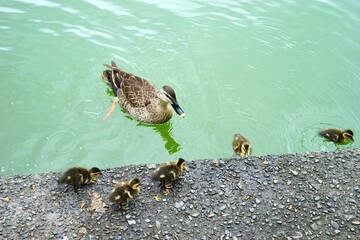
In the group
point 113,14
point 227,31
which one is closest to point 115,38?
point 113,14

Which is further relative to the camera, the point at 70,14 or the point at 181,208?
the point at 70,14

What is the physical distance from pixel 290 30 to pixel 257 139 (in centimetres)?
274

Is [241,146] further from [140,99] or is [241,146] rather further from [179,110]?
[140,99]

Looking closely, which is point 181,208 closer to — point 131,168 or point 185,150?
point 131,168

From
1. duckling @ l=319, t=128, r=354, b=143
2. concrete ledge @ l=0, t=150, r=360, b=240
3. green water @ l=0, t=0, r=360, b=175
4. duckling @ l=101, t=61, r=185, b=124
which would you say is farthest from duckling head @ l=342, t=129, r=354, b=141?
duckling @ l=101, t=61, r=185, b=124

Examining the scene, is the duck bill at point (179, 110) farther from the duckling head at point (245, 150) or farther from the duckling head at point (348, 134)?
the duckling head at point (348, 134)

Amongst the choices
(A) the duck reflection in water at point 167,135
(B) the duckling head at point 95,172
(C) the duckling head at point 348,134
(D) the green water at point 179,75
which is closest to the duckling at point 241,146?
(D) the green water at point 179,75

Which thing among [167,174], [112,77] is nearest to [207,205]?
[167,174]

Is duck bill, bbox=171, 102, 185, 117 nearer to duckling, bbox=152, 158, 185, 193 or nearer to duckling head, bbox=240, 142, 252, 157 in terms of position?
duckling head, bbox=240, 142, 252, 157

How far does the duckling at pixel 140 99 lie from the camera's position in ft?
18.3

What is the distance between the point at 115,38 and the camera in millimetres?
6688

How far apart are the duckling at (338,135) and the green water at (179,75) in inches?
7.1

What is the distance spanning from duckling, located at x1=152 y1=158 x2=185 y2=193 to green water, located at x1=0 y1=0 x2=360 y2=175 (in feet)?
3.43

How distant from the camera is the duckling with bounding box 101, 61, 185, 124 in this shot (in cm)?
557
